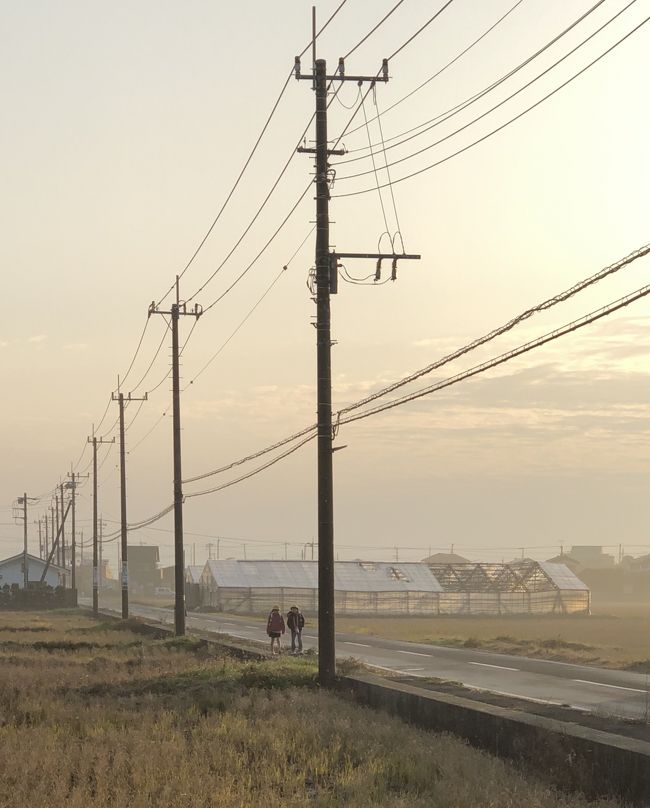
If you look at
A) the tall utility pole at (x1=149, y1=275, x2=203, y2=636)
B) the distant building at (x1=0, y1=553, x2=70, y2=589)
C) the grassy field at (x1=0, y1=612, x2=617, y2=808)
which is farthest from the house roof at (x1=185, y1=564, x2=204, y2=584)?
the grassy field at (x1=0, y1=612, x2=617, y2=808)

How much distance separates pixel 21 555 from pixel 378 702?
9953cm

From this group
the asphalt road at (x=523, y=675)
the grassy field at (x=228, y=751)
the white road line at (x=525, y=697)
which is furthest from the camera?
the asphalt road at (x=523, y=675)

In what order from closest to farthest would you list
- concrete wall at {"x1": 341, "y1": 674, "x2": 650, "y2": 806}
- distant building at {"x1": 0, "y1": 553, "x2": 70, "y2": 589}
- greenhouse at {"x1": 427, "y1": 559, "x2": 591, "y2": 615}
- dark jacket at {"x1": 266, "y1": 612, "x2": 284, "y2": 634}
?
concrete wall at {"x1": 341, "y1": 674, "x2": 650, "y2": 806}, dark jacket at {"x1": 266, "y1": 612, "x2": 284, "y2": 634}, greenhouse at {"x1": 427, "y1": 559, "x2": 591, "y2": 615}, distant building at {"x1": 0, "y1": 553, "x2": 70, "y2": 589}

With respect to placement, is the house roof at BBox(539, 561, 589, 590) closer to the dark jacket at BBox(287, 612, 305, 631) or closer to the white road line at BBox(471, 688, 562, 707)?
the dark jacket at BBox(287, 612, 305, 631)

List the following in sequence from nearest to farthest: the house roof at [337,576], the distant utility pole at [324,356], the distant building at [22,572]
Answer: the distant utility pole at [324,356]
the house roof at [337,576]
the distant building at [22,572]

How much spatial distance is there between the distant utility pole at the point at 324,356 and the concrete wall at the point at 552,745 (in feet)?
15.0

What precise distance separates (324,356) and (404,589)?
237ft

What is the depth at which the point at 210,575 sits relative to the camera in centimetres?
9862

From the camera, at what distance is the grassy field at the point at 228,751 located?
12.2 meters

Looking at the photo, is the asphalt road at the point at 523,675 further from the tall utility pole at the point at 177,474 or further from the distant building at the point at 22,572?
the distant building at the point at 22,572

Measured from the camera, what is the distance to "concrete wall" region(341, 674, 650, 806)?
12.3m

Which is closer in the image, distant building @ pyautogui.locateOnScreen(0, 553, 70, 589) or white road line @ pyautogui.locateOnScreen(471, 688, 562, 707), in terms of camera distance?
white road line @ pyautogui.locateOnScreen(471, 688, 562, 707)

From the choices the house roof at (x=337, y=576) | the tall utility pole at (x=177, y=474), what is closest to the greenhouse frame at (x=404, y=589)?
the house roof at (x=337, y=576)

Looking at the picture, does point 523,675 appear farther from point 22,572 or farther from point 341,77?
point 22,572
